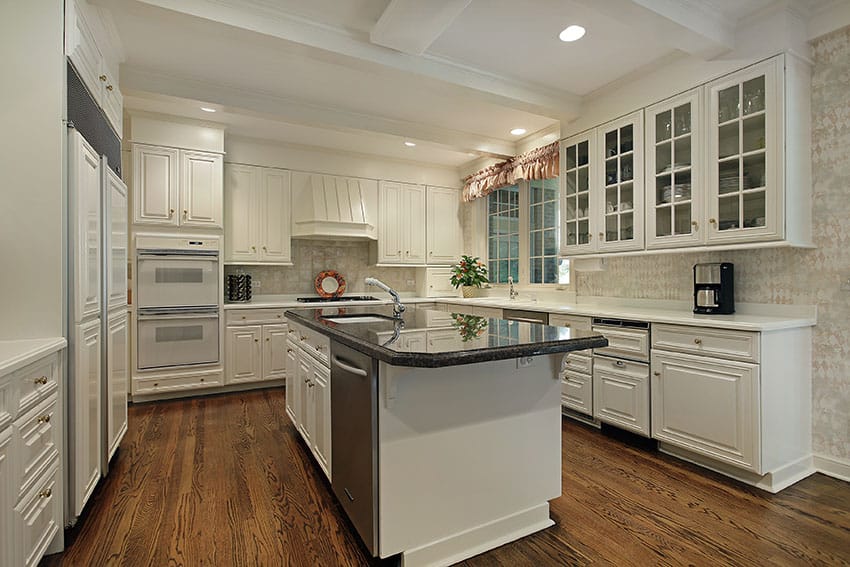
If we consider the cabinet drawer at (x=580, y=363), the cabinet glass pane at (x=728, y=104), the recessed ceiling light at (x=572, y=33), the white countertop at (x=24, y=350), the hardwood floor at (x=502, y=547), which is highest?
the recessed ceiling light at (x=572, y=33)

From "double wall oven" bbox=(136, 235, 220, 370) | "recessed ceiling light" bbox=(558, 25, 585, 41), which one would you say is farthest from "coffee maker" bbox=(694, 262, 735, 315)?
"double wall oven" bbox=(136, 235, 220, 370)

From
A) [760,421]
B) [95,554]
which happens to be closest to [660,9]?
[760,421]

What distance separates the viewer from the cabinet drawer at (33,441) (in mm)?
1407

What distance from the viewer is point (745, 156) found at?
2551 mm

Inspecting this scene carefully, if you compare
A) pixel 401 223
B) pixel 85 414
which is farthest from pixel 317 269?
pixel 85 414

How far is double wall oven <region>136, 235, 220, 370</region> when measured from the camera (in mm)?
3898

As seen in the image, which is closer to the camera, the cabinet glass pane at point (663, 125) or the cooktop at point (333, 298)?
the cabinet glass pane at point (663, 125)

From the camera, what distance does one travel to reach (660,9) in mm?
2295

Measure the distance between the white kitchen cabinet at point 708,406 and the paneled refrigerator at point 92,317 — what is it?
311 centimetres

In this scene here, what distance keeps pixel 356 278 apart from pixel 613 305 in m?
3.10

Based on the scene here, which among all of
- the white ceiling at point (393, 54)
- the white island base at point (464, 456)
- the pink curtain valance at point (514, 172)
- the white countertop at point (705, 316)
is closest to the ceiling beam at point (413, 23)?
the white ceiling at point (393, 54)

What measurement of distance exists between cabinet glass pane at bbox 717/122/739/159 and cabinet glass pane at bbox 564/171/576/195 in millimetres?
1224

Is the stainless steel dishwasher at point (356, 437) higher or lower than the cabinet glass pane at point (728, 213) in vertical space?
lower

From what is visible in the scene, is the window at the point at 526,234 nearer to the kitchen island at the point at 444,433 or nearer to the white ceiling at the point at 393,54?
the white ceiling at the point at 393,54
